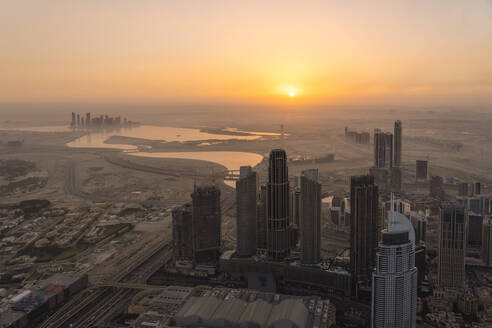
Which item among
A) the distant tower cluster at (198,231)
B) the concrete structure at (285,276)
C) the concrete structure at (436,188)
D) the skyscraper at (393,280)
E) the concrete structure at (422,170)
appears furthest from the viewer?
the concrete structure at (422,170)

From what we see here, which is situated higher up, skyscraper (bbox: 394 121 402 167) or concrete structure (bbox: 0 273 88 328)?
skyscraper (bbox: 394 121 402 167)

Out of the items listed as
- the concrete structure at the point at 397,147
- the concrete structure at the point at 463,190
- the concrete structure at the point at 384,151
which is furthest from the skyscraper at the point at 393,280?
the concrete structure at the point at 397,147

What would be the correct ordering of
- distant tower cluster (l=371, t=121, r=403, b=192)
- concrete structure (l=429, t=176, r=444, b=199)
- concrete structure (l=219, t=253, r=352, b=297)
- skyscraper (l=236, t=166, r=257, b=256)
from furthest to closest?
distant tower cluster (l=371, t=121, r=403, b=192), concrete structure (l=429, t=176, r=444, b=199), skyscraper (l=236, t=166, r=257, b=256), concrete structure (l=219, t=253, r=352, b=297)

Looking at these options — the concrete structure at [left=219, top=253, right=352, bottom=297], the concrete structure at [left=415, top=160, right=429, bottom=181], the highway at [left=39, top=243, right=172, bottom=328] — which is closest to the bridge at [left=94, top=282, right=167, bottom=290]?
the highway at [left=39, top=243, right=172, bottom=328]

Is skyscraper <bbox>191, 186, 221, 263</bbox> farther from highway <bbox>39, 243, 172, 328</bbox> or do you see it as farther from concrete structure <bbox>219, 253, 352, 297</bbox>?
highway <bbox>39, 243, 172, 328</bbox>

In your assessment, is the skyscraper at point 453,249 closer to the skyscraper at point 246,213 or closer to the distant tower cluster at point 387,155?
the skyscraper at point 246,213
